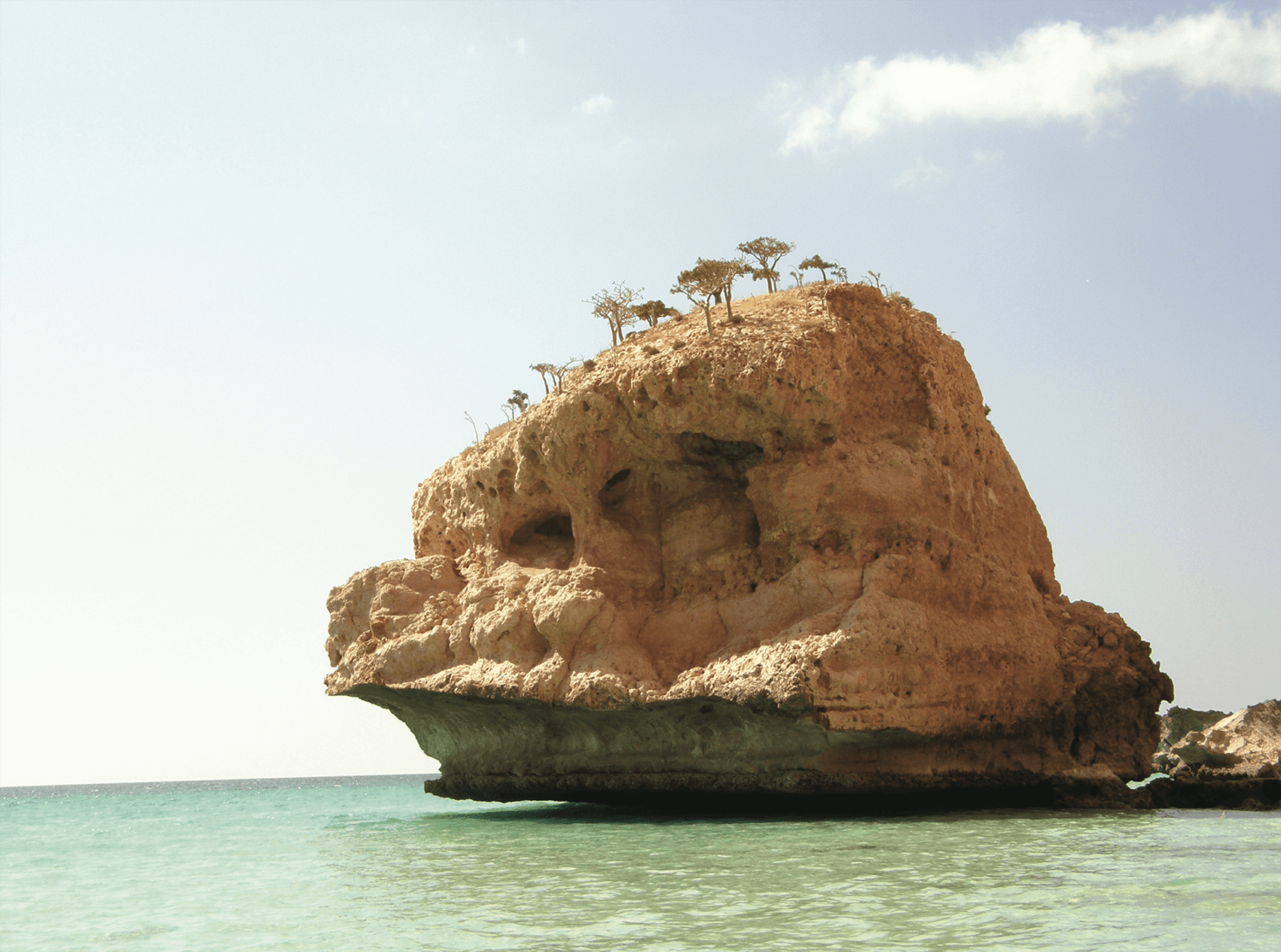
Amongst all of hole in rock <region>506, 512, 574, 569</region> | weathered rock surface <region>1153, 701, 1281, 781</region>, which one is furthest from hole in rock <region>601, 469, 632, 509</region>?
weathered rock surface <region>1153, 701, 1281, 781</region>

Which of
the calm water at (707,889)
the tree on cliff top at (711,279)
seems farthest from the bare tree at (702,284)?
the calm water at (707,889)

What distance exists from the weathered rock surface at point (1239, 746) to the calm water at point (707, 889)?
5.55 metres

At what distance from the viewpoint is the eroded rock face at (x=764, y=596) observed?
15.1m

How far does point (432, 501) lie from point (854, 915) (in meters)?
14.9

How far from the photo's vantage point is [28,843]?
2088 centimetres

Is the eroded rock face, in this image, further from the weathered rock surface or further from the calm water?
the weathered rock surface

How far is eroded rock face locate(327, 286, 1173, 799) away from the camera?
15.1 metres

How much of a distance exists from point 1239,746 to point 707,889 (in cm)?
1703

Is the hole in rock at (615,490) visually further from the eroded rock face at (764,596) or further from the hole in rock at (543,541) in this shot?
the hole in rock at (543,541)

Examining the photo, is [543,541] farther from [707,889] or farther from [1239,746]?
[1239,746]

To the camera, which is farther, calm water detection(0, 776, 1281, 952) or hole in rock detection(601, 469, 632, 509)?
hole in rock detection(601, 469, 632, 509)

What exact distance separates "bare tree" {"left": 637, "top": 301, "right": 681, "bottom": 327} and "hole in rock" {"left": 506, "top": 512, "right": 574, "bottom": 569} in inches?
150

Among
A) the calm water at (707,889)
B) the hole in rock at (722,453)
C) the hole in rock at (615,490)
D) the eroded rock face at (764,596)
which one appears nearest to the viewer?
the calm water at (707,889)

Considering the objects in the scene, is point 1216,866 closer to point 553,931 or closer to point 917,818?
point 917,818
